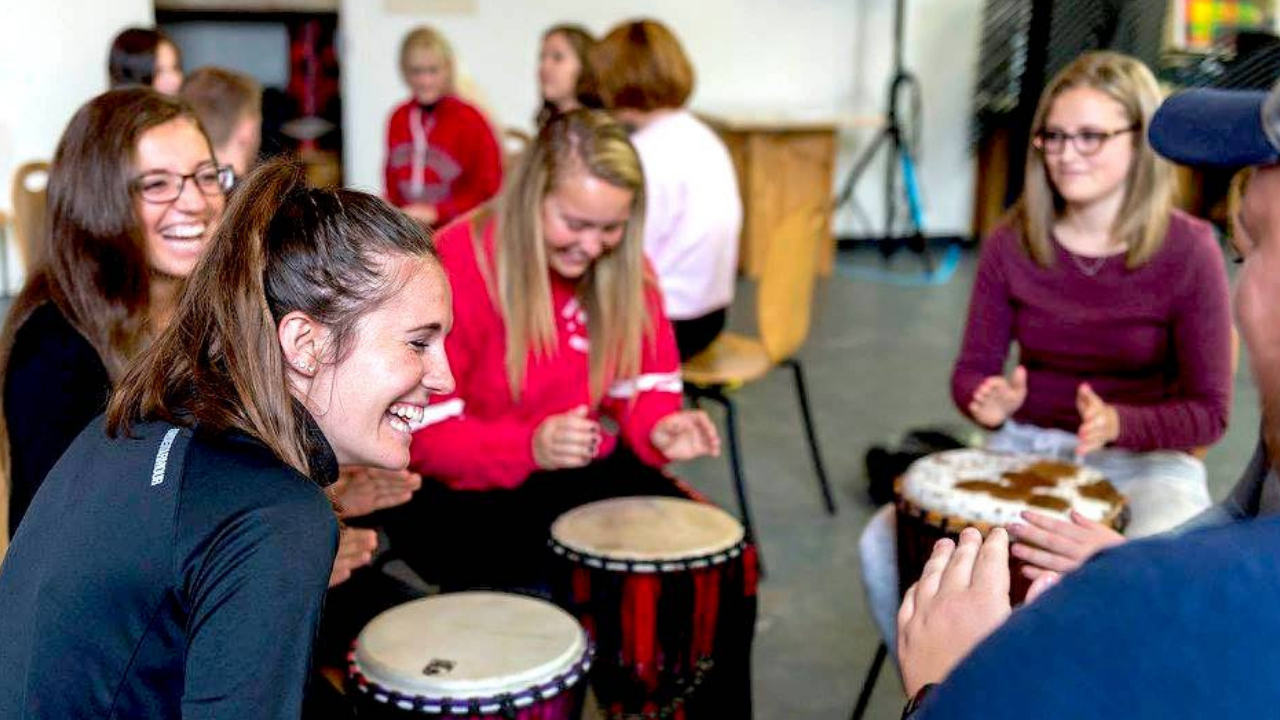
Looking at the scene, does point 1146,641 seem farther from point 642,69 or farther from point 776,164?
point 776,164

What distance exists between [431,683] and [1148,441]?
4.68 feet

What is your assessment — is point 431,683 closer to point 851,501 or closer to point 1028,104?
point 851,501

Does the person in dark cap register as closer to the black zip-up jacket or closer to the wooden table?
the black zip-up jacket

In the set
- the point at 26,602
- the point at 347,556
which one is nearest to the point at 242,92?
the point at 347,556

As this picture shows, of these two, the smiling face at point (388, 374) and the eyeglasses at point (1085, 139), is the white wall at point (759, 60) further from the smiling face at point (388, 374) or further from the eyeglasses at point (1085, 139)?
the smiling face at point (388, 374)

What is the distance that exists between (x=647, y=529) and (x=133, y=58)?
243cm

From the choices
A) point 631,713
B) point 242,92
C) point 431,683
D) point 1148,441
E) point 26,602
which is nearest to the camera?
point 26,602

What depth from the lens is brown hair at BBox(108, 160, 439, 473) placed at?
1.29 meters

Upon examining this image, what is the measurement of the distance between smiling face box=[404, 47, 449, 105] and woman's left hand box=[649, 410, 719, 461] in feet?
9.53

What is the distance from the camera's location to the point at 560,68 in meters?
4.95

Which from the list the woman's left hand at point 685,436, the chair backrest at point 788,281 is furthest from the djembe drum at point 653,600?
the chair backrest at point 788,281

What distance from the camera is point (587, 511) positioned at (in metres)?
2.33

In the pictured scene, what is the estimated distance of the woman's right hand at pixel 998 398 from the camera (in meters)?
2.50

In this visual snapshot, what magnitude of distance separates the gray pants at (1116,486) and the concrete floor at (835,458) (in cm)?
43
